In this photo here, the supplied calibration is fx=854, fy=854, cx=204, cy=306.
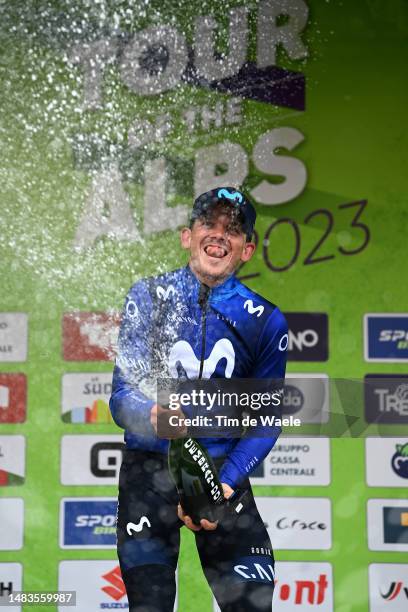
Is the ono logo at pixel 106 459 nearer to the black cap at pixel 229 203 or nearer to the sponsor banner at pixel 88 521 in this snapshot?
the sponsor banner at pixel 88 521

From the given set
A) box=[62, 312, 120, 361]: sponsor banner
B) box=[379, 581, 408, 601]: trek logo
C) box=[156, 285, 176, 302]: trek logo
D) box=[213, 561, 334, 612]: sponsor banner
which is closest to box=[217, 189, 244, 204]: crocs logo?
box=[156, 285, 176, 302]: trek logo

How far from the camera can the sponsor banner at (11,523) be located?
1736mm

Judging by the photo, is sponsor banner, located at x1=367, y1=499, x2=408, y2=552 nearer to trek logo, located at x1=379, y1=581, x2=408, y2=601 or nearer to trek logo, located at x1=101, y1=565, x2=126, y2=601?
A: trek logo, located at x1=379, y1=581, x2=408, y2=601

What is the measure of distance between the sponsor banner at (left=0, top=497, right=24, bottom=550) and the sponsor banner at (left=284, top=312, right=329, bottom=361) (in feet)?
2.11

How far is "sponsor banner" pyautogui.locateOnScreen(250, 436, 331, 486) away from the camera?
174 cm

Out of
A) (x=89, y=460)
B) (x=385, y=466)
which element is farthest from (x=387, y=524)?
(x=89, y=460)

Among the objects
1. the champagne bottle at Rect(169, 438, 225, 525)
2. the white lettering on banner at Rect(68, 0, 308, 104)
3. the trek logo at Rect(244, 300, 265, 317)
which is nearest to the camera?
the champagne bottle at Rect(169, 438, 225, 525)

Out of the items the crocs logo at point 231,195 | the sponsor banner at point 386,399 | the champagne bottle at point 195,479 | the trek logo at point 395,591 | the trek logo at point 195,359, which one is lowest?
the trek logo at point 395,591

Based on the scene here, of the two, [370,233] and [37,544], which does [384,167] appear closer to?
[370,233]

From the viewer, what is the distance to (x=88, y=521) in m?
1.74

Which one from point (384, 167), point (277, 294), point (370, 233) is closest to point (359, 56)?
point (384, 167)

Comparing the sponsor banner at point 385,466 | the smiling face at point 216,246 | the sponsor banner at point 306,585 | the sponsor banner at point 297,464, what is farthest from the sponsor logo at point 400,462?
the smiling face at point 216,246

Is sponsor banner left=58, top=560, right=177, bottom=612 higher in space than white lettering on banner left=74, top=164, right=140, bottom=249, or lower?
lower

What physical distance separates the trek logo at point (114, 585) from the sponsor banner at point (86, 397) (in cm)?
31
